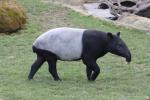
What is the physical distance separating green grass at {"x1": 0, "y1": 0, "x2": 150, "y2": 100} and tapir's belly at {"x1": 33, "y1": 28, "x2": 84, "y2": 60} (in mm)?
496

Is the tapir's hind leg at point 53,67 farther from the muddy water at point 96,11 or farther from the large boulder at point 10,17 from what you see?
the muddy water at point 96,11

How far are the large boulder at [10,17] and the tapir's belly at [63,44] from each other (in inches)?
228

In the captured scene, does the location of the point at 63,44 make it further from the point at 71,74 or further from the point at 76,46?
the point at 71,74

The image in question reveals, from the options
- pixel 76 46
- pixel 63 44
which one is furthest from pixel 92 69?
pixel 63 44

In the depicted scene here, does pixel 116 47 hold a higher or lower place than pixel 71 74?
higher

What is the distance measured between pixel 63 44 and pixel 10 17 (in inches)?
244

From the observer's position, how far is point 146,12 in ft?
62.0

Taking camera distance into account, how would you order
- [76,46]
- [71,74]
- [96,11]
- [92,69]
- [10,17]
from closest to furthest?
[76,46] → [92,69] → [71,74] → [10,17] → [96,11]

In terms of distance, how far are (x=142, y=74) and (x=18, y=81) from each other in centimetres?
242

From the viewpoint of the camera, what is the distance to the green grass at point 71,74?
826 centimetres

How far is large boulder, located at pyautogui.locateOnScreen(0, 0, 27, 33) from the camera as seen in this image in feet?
48.6

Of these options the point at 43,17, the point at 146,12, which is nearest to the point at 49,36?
the point at 43,17

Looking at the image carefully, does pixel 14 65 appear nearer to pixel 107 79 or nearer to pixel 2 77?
pixel 2 77

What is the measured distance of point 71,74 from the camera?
10.2 metres
